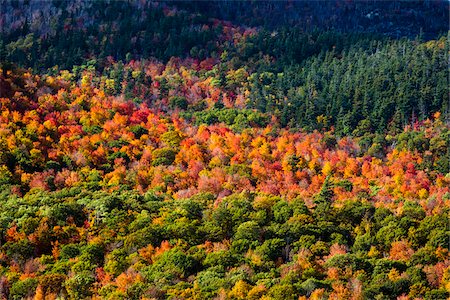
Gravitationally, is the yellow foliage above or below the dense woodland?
below

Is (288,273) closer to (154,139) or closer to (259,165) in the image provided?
(259,165)

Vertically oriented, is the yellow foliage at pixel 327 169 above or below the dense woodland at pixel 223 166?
below

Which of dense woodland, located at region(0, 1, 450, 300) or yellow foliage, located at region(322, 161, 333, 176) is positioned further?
yellow foliage, located at region(322, 161, 333, 176)

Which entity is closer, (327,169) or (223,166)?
(223,166)

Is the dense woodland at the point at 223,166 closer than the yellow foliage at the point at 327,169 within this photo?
Yes

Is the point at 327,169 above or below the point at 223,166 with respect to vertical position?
above

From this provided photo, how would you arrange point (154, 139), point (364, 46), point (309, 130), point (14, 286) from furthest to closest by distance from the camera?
1. point (364, 46)
2. point (309, 130)
3. point (154, 139)
4. point (14, 286)

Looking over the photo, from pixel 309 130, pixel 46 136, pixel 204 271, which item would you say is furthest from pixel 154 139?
pixel 204 271

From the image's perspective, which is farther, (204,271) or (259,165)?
(259,165)
